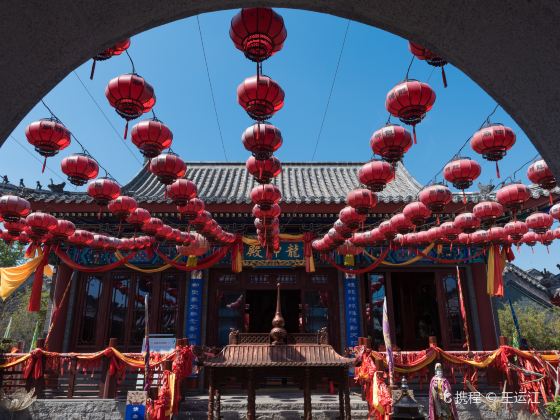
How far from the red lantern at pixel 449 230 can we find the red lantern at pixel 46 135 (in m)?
8.40

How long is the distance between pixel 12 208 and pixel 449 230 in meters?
9.69

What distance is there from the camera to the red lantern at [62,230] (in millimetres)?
9672

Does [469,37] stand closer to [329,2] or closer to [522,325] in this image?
[329,2]

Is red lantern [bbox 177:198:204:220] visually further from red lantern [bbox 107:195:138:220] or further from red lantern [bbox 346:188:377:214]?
red lantern [bbox 346:188:377:214]

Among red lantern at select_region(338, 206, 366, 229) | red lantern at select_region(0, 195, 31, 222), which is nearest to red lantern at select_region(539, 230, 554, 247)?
red lantern at select_region(338, 206, 366, 229)

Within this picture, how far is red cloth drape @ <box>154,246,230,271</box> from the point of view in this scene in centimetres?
1171

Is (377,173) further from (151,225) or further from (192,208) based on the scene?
(151,225)

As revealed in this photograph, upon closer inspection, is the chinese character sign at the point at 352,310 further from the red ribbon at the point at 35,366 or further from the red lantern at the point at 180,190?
the red ribbon at the point at 35,366

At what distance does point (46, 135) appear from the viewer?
6219 millimetres

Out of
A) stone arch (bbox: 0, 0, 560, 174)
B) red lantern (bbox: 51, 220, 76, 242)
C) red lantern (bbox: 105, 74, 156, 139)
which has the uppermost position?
red lantern (bbox: 105, 74, 156, 139)

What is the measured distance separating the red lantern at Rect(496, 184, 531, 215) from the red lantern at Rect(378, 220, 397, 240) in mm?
2571

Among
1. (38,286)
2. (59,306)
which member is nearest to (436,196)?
(38,286)

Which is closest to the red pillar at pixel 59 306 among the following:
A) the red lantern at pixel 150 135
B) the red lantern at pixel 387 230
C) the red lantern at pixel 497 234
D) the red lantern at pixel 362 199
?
the red lantern at pixel 150 135

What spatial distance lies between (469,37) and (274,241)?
8707 millimetres
